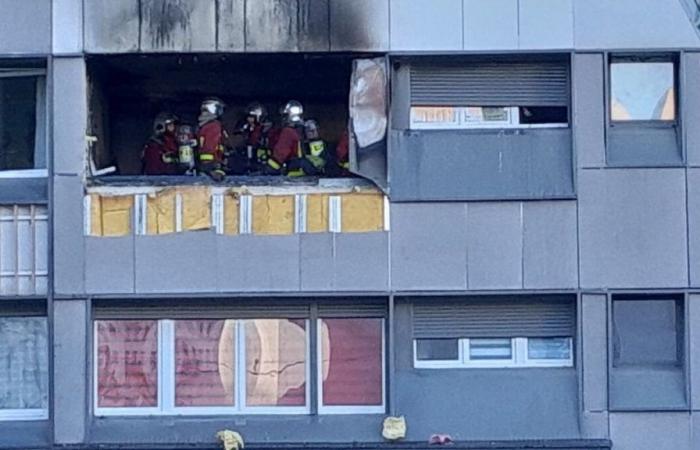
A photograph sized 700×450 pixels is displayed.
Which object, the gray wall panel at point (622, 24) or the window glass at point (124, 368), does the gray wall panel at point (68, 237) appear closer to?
the window glass at point (124, 368)

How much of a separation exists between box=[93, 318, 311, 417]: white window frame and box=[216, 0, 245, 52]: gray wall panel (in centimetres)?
271

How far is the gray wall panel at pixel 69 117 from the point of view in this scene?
11.0 metres

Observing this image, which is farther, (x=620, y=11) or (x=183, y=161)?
(x=183, y=161)

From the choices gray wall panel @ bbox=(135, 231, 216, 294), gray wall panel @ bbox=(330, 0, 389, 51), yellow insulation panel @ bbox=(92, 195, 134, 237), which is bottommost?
gray wall panel @ bbox=(135, 231, 216, 294)

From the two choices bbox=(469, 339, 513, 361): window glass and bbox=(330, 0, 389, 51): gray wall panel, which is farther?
bbox=(469, 339, 513, 361): window glass

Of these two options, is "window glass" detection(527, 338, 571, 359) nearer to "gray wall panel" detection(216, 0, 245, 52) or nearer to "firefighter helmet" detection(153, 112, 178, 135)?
"gray wall panel" detection(216, 0, 245, 52)

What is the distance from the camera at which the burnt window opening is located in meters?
11.8

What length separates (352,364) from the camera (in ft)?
36.7

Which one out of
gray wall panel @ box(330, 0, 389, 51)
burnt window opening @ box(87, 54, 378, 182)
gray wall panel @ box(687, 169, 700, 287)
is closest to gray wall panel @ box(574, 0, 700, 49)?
gray wall panel @ box(687, 169, 700, 287)

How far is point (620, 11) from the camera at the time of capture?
10945mm

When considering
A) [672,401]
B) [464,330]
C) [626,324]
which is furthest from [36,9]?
[672,401]

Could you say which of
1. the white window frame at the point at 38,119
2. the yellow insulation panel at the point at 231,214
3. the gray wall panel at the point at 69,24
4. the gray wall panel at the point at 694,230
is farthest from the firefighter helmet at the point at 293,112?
the gray wall panel at the point at 694,230

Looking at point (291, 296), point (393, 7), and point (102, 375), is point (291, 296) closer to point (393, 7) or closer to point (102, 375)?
point (102, 375)

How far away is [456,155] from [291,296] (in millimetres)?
2084
